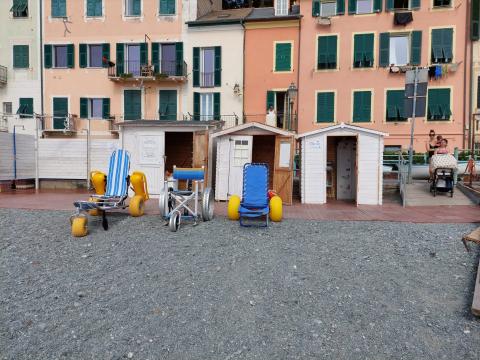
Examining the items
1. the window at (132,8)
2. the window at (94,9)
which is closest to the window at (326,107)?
the window at (132,8)

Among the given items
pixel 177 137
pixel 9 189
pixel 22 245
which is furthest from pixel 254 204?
pixel 9 189

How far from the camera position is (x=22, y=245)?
542cm

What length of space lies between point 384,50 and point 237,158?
43.4 ft

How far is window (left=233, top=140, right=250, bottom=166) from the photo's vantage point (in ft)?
34.9

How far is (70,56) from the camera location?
21.2 metres

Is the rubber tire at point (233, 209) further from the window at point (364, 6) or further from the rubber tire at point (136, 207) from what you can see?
the window at point (364, 6)

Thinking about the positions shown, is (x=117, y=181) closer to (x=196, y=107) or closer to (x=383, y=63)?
(x=196, y=107)

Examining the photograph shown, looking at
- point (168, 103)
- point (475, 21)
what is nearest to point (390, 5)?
point (475, 21)

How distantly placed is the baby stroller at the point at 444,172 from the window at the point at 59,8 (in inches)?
920

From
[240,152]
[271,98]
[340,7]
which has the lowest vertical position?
[240,152]

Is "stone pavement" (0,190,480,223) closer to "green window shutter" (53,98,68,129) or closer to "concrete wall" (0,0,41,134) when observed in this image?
"green window shutter" (53,98,68,129)

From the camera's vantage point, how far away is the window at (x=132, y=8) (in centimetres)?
2084

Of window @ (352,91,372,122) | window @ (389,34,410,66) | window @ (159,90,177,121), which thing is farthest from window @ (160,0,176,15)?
window @ (389,34,410,66)

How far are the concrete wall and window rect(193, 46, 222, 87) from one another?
424 inches
